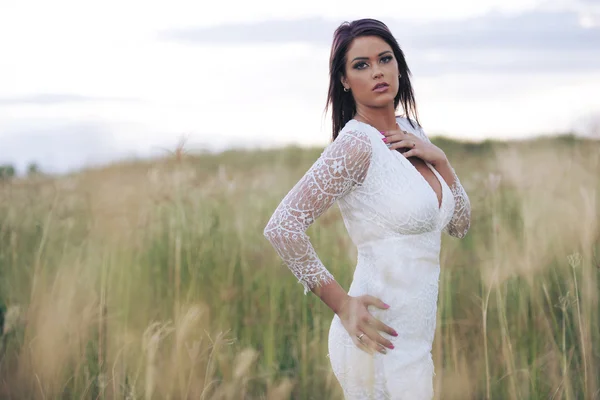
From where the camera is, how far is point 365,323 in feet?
5.08

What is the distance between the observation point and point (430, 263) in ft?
5.47

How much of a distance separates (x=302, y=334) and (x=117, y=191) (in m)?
1.04

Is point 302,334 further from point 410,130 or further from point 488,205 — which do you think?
point 488,205

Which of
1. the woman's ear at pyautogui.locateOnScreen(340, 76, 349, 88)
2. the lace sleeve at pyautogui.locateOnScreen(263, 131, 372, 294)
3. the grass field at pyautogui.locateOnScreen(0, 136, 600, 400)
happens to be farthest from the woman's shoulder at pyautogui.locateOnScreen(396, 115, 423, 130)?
the grass field at pyautogui.locateOnScreen(0, 136, 600, 400)

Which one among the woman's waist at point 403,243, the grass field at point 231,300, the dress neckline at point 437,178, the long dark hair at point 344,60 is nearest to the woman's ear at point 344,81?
the long dark hair at point 344,60

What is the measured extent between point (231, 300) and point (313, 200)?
1.40 m

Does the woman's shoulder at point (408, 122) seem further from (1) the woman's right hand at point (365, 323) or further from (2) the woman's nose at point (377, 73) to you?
(1) the woman's right hand at point (365, 323)

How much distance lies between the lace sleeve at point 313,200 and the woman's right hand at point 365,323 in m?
0.08

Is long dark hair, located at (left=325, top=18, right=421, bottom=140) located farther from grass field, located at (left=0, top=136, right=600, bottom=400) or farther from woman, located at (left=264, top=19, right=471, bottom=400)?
grass field, located at (left=0, top=136, right=600, bottom=400)

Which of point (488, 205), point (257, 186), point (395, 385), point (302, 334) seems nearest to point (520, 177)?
point (488, 205)

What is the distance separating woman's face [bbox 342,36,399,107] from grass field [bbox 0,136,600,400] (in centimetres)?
77

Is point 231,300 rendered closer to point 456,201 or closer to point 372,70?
point 456,201

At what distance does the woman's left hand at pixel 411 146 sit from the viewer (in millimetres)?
1678

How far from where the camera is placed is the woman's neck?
1.73 m
